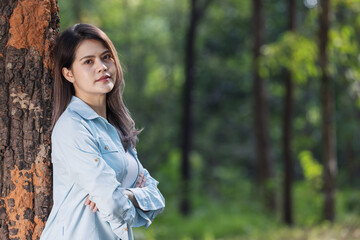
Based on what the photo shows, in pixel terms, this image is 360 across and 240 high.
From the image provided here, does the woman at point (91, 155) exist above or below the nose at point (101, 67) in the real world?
below

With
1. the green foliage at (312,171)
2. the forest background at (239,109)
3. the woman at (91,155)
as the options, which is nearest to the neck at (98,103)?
the woman at (91,155)

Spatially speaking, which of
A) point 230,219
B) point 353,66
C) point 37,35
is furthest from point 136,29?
point 37,35

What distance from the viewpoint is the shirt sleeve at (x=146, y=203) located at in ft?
8.71

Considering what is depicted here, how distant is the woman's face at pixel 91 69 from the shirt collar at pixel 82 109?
78 mm

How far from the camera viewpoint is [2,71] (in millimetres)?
2805

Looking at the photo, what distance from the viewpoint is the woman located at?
7.98ft

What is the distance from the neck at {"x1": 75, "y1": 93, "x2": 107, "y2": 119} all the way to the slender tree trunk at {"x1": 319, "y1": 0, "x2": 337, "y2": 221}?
8978 millimetres

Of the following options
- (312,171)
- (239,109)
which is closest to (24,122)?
(312,171)

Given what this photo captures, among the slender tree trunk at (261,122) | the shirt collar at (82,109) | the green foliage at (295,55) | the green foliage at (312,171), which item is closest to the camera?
the shirt collar at (82,109)

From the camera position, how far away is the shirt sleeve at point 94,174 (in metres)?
2.39

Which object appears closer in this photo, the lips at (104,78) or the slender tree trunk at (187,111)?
the lips at (104,78)

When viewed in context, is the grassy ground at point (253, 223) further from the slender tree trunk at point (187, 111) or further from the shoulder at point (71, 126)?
the shoulder at point (71, 126)

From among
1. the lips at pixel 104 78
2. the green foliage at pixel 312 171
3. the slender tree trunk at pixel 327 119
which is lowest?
the green foliage at pixel 312 171

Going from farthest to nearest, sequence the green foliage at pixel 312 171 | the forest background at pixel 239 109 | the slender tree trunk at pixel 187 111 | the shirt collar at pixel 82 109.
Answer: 1. the slender tree trunk at pixel 187 111
2. the green foliage at pixel 312 171
3. the forest background at pixel 239 109
4. the shirt collar at pixel 82 109
